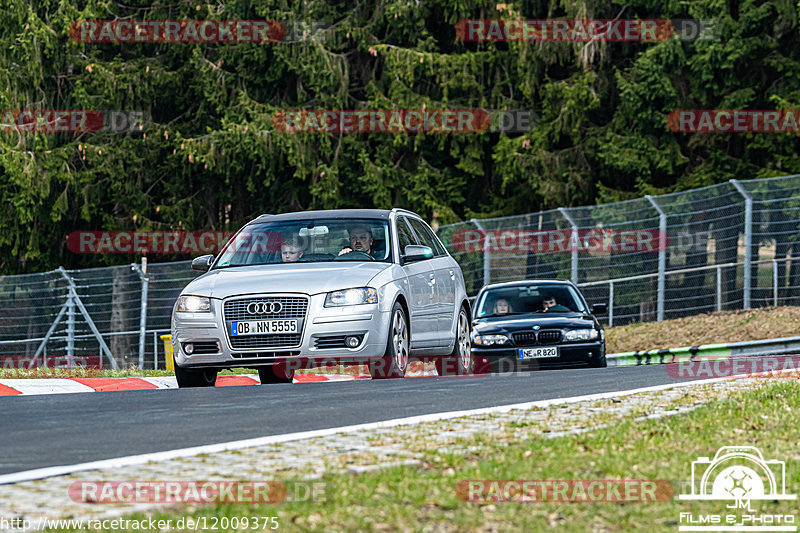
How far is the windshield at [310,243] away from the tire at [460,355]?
175 cm

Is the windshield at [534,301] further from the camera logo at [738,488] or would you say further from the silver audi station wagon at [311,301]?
the camera logo at [738,488]

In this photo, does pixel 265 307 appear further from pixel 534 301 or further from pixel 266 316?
pixel 534 301

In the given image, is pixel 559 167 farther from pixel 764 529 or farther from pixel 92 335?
pixel 764 529

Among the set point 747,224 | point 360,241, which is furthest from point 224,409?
point 747,224

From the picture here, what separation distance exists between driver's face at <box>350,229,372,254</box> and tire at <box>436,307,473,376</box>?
177 centimetres

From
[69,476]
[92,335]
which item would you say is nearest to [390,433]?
[69,476]

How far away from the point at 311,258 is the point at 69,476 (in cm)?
673

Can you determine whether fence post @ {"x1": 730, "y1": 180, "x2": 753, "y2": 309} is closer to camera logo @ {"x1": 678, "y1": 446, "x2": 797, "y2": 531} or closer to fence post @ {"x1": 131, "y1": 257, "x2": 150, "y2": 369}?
fence post @ {"x1": 131, "y1": 257, "x2": 150, "y2": 369}

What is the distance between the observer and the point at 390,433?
754 centimetres

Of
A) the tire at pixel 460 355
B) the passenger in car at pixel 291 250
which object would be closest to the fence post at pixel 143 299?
the tire at pixel 460 355

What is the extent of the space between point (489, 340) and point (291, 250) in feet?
14.5

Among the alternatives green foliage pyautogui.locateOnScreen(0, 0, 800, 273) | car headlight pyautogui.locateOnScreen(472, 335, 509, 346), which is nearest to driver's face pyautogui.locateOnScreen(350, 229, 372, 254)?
car headlight pyautogui.locateOnScreen(472, 335, 509, 346)

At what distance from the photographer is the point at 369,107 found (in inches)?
1228

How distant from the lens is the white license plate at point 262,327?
11695 millimetres
